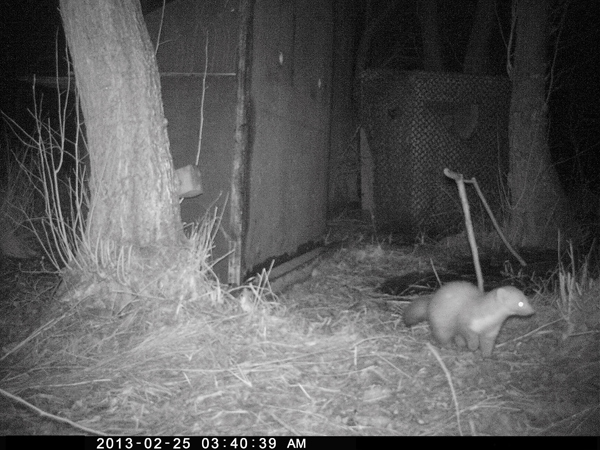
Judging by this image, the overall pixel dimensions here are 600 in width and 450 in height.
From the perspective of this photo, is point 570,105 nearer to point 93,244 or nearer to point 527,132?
point 527,132

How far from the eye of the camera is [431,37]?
885cm

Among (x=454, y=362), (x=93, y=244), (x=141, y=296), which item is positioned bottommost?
(x=454, y=362)

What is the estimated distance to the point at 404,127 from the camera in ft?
23.5

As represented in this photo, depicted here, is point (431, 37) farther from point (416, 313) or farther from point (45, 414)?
point (45, 414)

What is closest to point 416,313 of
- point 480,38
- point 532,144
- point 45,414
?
point 45,414

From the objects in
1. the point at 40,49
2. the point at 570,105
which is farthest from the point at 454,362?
the point at 570,105

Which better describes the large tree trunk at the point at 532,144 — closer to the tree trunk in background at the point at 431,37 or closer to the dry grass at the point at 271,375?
the tree trunk in background at the point at 431,37

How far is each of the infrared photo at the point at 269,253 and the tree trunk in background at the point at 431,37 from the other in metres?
1.98

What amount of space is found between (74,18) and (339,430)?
2870 mm

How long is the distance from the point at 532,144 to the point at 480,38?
2382 millimetres

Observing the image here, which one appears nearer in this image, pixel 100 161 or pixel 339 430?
pixel 339 430

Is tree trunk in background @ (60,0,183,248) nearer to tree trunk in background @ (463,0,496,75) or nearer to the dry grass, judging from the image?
the dry grass

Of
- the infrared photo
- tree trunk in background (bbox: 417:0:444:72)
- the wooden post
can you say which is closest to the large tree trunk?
the infrared photo

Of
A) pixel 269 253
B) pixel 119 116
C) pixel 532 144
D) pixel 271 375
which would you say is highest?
pixel 119 116
